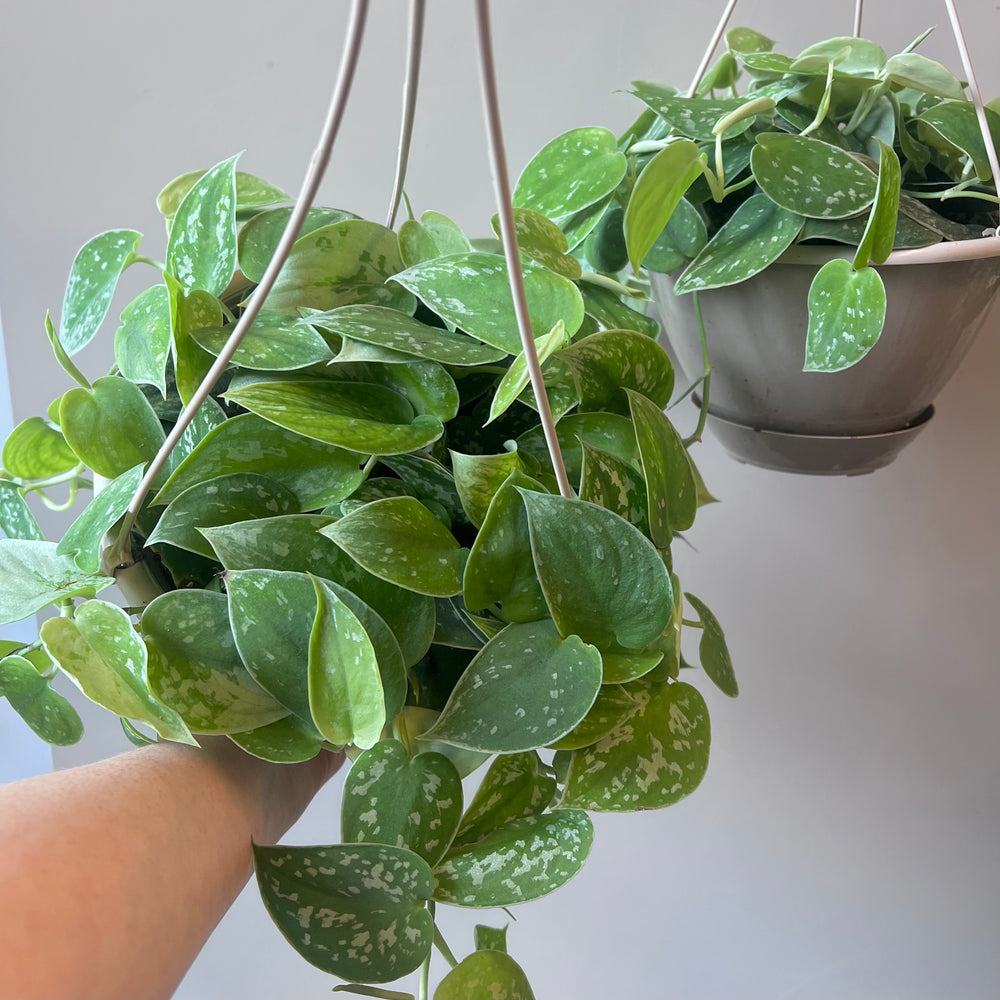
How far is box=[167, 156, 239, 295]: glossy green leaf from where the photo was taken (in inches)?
17.7

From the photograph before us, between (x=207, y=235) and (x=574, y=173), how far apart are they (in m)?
0.24

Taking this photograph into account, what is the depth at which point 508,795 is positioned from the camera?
460 millimetres

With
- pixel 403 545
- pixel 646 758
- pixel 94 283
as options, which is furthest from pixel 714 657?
pixel 94 283

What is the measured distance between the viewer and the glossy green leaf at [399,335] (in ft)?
1.34

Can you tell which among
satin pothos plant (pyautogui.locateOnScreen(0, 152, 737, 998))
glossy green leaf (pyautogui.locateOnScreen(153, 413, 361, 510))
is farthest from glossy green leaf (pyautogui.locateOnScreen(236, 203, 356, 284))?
glossy green leaf (pyautogui.locateOnScreen(153, 413, 361, 510))

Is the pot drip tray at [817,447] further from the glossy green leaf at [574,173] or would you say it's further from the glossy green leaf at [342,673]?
the glossy green leaf at [342,673]

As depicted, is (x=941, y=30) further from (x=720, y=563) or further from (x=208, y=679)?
(x=208, y=679)

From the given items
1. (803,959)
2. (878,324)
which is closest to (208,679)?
(878,324)

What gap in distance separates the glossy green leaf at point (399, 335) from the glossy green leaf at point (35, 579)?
178 millimetres

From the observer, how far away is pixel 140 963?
14.8 inches

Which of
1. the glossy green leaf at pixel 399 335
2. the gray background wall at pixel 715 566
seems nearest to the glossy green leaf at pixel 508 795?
the glossy green leaf at pixel 399 335

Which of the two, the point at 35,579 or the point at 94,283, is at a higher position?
the point at 94,283

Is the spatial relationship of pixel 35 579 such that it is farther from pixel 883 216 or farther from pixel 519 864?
pixel 883 216

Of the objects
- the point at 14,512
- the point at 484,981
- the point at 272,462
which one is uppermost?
the point at 272,462
